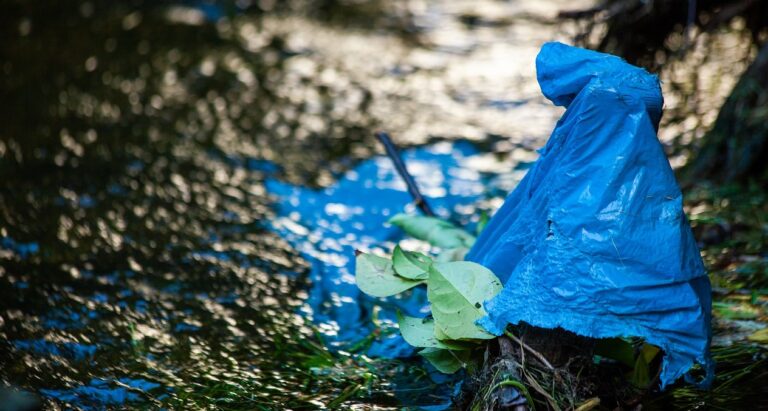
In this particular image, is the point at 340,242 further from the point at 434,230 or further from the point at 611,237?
the point at 611,237

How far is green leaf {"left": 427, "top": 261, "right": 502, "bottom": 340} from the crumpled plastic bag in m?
0.07

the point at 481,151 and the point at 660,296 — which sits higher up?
the point at 481,151

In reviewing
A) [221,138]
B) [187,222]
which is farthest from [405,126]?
[187,222]

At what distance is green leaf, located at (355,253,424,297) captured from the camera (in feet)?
7.14

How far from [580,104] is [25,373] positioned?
1.71m

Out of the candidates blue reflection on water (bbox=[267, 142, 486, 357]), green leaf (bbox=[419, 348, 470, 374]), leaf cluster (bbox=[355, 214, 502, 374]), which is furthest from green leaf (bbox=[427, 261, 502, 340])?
blue reflection on water (bbox=[267, 142, 486, 357])

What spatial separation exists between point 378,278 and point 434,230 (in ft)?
1.96

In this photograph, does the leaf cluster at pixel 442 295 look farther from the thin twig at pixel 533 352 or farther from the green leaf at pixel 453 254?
the green leaf at pixel 453 254

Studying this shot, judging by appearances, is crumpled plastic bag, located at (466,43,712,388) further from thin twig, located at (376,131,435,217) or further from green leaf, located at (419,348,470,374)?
thin twig, located at (376,131,435,217)

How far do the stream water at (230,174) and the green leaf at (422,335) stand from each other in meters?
0.24

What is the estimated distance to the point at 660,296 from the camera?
5.75 feet

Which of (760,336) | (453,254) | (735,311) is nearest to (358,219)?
(453,254)

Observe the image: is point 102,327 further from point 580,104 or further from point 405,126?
point 405,126

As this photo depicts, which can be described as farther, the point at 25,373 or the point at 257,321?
the point at 257,321
